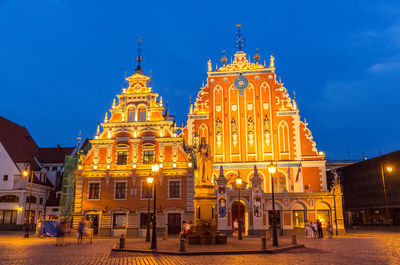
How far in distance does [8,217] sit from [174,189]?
2449cm

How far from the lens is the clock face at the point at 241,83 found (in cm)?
4403

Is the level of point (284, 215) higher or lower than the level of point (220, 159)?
lower

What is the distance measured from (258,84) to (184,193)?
18008 millimetres

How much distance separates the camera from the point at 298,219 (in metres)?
33.4

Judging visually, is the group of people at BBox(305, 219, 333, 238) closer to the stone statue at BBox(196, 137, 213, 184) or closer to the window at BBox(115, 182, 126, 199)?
the stone statue at BBox(196, 137, 213, 184)

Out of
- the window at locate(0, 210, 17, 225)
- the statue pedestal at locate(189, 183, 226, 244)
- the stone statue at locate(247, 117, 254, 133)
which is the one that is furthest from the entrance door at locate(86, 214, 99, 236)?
the stone statue at locate(247, 117, 254, 133)

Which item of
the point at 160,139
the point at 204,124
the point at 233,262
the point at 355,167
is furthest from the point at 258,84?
the point at 233,262

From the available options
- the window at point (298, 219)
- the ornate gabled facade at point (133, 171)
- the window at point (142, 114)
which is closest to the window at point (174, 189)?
the ornate gabled facade at point (133, 171)

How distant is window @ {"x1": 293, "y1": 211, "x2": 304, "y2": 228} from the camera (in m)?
33.2

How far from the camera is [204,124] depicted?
43719 millimetres

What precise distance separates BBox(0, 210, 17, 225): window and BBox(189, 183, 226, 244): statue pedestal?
108 feet

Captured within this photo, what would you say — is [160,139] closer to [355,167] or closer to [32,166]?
[32,166]

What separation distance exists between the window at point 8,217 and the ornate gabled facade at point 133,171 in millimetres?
15197

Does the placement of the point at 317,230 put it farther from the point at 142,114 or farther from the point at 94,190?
the point at 94,190
